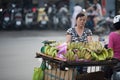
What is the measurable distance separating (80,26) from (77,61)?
58.9 inches

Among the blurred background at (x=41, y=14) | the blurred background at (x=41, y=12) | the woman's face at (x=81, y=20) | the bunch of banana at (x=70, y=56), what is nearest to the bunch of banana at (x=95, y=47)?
the bunch of banana at (x=70, y=56)

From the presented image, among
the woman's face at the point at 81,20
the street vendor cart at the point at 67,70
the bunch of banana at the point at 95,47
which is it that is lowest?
the street vendor cart at the point at 67,70

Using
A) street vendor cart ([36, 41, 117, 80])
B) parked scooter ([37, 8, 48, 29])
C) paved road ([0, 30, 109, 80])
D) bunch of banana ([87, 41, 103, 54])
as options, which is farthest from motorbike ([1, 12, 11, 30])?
bunch of banana ([87, 41, 103, 54])

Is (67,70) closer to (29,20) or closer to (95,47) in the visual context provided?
(95,47)

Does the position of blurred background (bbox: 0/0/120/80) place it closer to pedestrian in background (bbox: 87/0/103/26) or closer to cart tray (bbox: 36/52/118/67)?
pedestrian in background (bbox: 87/0/103/26)

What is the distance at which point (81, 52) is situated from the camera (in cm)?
562

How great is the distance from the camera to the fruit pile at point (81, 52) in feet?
18.3

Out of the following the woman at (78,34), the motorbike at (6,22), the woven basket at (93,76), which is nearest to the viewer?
the woven basket at (93,76)

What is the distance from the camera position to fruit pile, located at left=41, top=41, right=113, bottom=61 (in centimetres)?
557

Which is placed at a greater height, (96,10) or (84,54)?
(96,10)

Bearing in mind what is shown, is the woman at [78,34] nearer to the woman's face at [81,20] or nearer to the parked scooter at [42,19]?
the woman's face at [81,20]

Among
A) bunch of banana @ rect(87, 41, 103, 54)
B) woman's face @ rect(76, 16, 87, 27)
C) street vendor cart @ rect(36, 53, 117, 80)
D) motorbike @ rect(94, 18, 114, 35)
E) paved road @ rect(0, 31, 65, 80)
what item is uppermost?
woman's face @ rect(76, 16, 87, 27)

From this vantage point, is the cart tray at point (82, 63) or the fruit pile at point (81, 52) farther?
the fruit pile at point (81, 52)

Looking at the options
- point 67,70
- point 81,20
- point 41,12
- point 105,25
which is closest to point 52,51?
point 67,70
